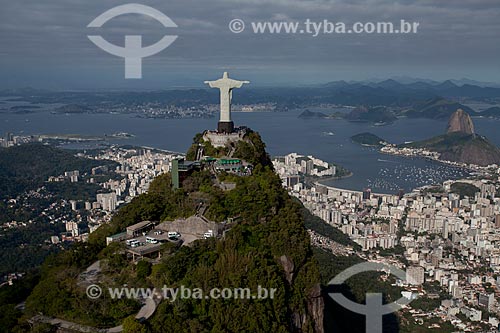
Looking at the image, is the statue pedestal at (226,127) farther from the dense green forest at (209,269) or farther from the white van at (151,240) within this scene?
the white van at (151,240)

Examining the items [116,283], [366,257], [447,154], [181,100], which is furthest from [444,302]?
[181,100]

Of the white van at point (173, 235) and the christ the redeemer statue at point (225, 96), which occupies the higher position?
the christ the redeemer statue at point (225, 96)

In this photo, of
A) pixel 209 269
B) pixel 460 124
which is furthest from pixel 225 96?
pixel 460 124

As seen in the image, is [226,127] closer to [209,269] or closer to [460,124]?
[209,269]

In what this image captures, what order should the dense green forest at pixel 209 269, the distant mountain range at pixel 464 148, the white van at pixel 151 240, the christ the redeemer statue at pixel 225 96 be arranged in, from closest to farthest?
the dense green forest at pixel 209 269
the white van at pixel 151 240
the christ the redeemer statue at pixel 225 96
the distant mountain range at pixel 464 148

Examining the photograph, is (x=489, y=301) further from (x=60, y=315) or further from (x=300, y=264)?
(x=60, y=315)

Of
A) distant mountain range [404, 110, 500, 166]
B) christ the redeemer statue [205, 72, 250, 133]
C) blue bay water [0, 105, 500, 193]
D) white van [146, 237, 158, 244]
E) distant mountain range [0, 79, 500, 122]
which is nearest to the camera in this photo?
white van [146, 237, 158, 244]

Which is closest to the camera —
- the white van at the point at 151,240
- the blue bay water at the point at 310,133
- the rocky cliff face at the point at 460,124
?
the white van at the point at 151,240

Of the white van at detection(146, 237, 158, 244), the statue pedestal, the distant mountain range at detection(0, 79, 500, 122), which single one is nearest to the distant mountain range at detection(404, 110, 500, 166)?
the distant mountain range at detection(0, 79, 500, 122)

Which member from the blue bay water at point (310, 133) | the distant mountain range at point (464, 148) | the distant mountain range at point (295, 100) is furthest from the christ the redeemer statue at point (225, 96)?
the distant mountain range at point (295, 100)

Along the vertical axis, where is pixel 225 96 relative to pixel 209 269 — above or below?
above

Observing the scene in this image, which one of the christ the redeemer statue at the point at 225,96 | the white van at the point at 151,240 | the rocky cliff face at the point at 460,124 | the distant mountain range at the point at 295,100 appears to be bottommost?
the white van at the point at 151,240

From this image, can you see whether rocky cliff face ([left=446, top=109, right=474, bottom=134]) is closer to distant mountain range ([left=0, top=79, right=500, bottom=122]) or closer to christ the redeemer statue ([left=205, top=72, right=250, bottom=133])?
distant mountain range ([left=0, top=79, right=500, bottom=122])
